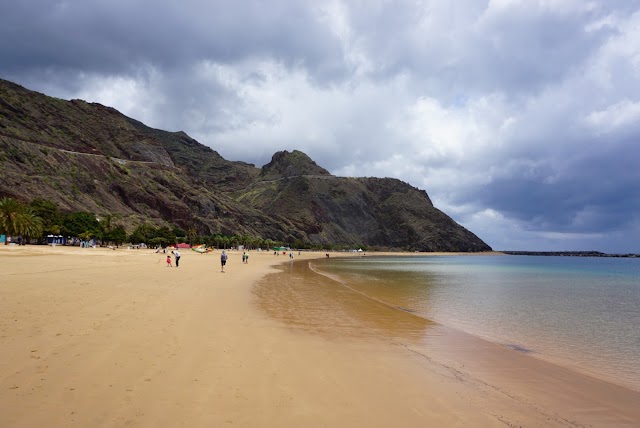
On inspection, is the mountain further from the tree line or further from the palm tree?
the palm tree

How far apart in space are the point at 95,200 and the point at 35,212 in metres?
40.9

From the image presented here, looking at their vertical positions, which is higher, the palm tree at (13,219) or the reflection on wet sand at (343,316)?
the palm tree at (13,219)

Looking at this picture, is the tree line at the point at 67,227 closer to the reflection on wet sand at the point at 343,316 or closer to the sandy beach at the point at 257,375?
the reflection on wet sand at the point at 343,316

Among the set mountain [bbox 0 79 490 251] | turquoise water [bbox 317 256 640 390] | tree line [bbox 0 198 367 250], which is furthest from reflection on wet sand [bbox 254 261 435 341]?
mountain [bbox 0 79 490 251]

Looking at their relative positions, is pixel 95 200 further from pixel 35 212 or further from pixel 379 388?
pixel 379 388

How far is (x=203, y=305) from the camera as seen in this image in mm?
16109

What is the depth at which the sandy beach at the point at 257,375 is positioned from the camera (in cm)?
569

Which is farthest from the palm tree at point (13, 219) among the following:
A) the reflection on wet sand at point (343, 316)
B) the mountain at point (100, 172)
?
the reflection on wet sand at point (343, 316)

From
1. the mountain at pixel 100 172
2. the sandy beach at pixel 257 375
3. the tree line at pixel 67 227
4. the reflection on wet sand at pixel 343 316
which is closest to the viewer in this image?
the sandy beach at pixel 257 375

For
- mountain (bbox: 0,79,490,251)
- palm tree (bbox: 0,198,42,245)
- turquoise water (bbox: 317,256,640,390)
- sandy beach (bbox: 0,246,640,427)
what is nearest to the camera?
sandy beach (bbox: 0,246,640,427)

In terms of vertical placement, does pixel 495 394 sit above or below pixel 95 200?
below

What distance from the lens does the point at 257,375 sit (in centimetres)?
753

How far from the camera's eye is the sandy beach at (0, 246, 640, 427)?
5.69m

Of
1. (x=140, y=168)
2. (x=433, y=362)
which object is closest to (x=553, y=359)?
(x=433, y=362)
